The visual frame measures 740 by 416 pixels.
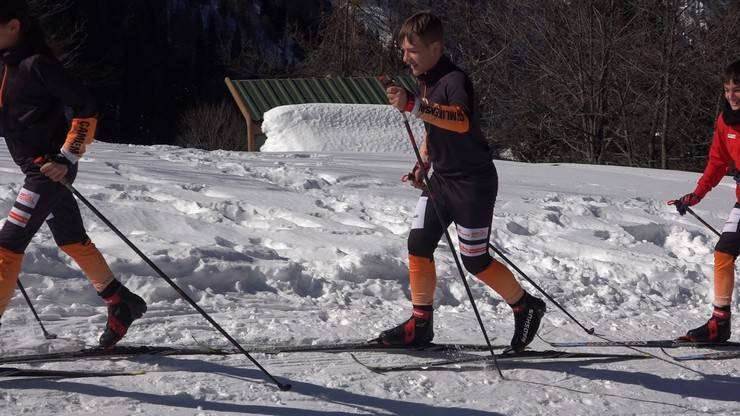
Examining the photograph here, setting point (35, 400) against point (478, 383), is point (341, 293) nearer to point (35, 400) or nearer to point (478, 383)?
point (478, 383)

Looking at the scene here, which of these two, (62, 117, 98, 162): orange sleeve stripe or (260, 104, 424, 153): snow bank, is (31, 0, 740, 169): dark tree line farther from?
(62, 117, 98, 162): orange sleeve stripe

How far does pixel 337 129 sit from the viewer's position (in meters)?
15.2

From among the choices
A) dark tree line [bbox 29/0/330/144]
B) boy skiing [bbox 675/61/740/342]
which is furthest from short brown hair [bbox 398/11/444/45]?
dark tree line [bbox 29/0/330/144]

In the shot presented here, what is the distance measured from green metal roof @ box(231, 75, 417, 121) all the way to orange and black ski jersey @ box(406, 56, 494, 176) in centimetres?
1659

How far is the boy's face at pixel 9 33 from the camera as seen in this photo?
3.51 metres

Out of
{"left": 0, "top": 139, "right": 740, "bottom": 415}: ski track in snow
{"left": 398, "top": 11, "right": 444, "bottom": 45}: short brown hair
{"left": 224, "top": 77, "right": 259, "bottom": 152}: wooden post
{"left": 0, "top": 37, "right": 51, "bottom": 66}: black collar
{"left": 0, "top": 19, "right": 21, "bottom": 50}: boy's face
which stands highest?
{"left": 398, "top": 11, "right": 444, "bottom": 45}: short brown hair

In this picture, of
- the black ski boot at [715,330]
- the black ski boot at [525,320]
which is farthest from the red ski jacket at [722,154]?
the black ski boot at [525,320]

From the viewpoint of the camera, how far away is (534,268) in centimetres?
637

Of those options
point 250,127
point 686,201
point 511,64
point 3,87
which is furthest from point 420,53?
point 511,64

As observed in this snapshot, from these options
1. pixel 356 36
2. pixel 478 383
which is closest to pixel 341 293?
pixel 478 383

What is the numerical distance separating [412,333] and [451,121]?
3.94ft

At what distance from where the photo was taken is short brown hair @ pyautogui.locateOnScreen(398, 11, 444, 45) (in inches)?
150

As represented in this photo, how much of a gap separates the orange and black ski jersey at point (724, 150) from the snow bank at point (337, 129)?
9.79 metres

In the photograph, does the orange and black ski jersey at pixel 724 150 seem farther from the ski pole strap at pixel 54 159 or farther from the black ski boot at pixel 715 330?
the ski pole strap at pixel 54 159
